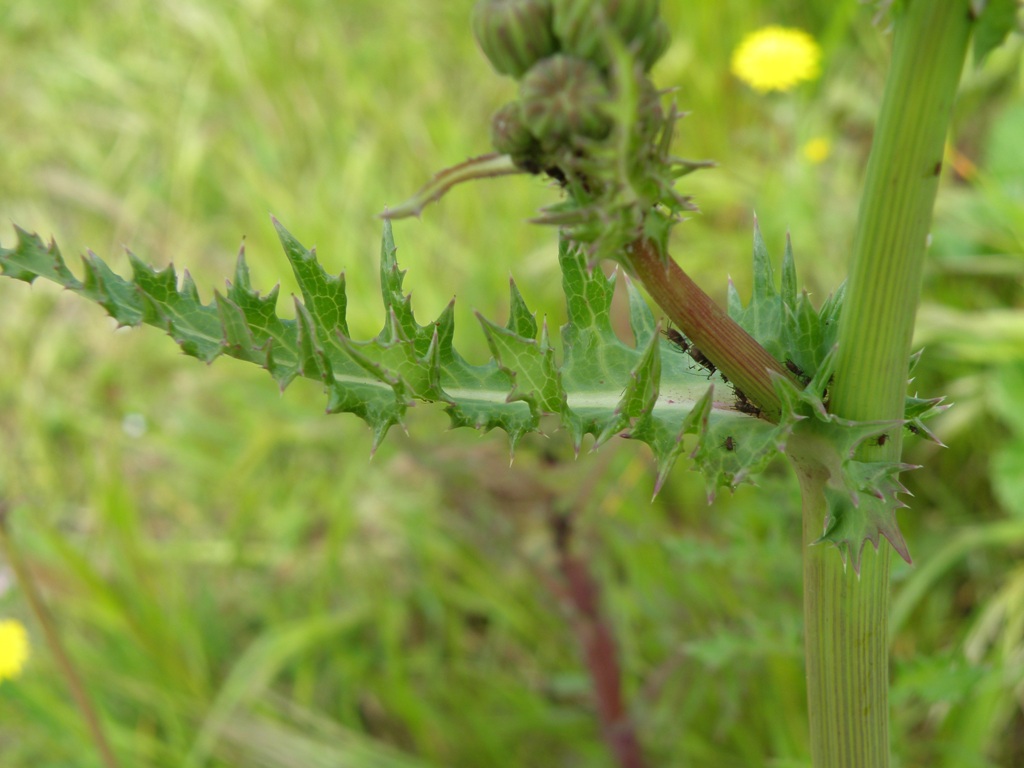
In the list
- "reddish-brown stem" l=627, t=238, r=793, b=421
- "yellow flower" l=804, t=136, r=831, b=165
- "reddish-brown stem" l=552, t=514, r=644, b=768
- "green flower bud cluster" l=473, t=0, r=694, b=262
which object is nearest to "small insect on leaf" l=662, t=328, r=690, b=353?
"reddish-brown stem" l=627, t=238, r=793, b=421

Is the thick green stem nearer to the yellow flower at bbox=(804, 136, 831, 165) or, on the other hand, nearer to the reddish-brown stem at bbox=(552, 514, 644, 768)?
the reddish-brown stem at bbox=(552, 514, 644, 768)

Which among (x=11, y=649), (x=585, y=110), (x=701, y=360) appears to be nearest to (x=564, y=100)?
(x=585, y=110)

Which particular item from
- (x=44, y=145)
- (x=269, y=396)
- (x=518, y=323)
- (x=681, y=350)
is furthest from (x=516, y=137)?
(x=44, y=145)

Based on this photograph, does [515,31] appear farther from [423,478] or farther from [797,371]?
[423,478]

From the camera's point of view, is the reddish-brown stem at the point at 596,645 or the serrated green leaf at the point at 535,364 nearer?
the serrated green leaf at the point at 535,364

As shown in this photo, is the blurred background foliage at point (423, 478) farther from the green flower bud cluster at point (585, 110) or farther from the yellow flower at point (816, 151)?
the green flower bud cluster at point (585, 110)

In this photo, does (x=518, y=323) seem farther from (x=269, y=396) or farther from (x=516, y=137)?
(x=269, y=396)

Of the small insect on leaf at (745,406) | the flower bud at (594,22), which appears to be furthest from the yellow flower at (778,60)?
the flower bud at (594,22)

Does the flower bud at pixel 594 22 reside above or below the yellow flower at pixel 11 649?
above
